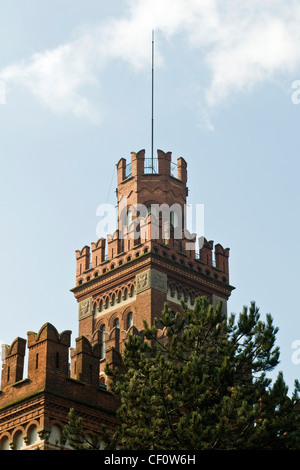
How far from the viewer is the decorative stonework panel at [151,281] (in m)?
46.9

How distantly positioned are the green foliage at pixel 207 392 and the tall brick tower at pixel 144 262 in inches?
768

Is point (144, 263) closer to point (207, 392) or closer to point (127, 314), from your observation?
point (127, 314)

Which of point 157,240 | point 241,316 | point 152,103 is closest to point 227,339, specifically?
point 241,316

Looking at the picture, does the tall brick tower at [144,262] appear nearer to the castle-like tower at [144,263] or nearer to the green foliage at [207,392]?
the castle-like tower at [144,263]

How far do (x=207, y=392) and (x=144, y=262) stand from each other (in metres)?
23.0

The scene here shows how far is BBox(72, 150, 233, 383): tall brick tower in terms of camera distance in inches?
1858

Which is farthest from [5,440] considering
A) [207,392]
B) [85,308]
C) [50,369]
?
[85,308]

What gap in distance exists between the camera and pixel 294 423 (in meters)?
25.1

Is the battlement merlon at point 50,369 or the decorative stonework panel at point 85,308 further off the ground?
the decorative stonework panel at point 85,308

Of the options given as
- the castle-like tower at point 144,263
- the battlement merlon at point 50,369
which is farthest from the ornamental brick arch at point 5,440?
the castle-like tower at point 144,263

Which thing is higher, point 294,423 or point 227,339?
point 227,339

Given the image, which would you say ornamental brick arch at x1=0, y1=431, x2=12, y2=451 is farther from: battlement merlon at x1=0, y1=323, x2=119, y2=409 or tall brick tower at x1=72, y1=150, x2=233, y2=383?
tall brick tower at x1=72, y1=150, x2=233, y2=383
